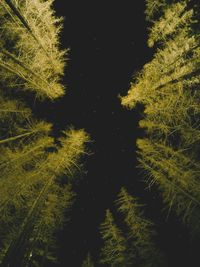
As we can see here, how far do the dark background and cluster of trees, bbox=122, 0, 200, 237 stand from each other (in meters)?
1.20

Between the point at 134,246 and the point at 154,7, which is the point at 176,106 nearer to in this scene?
the point at 154,7

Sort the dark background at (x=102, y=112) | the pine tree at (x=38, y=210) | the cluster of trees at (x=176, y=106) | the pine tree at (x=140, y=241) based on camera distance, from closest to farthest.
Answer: the pine tree at (x=38, y=210)
the cluster of trees at (x=176, y=106)
the pine tree at (x=140, y=241)
the dark background at (x=102, y=112)

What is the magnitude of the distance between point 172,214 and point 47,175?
11.2ft

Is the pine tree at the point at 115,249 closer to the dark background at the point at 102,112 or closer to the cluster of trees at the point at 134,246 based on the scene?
the cluster of trees at the point at 134,246

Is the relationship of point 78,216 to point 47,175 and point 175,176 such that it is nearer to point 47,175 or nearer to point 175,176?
point 47,175

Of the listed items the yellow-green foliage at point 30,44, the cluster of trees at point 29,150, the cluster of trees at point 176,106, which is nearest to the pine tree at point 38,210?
the cluster of trees at point 29,150

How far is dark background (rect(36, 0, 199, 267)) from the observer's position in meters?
7.84

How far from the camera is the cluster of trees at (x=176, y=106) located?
575cm

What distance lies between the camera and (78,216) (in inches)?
337

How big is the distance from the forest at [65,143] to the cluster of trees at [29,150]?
21 mm

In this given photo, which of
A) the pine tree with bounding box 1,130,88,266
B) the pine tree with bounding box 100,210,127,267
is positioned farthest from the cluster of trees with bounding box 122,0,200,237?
the pine tree with bounding box 1,130,88,266

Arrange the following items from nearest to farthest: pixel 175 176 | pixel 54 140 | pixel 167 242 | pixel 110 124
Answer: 1. pixel 175 176
2. pixel 167 242
3. pixel 54 140
4. pixel 110 124

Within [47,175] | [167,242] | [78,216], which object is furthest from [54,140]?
[167,242]

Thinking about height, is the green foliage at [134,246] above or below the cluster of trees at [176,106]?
below
